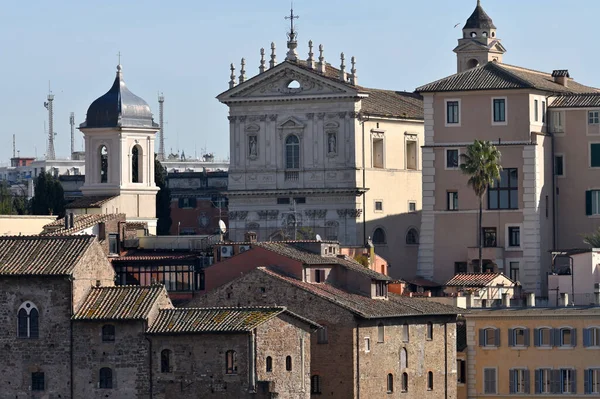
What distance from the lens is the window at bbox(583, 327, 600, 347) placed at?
118 metres

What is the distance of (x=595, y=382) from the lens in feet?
Result: 388

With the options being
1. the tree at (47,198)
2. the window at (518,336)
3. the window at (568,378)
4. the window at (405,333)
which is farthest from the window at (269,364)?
the tree at (47,198)

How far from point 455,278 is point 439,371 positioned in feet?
46.2

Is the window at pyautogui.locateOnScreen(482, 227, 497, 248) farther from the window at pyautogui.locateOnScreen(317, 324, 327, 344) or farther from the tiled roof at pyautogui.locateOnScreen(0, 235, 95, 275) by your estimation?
the tiled roof at pyautogui.locateOnScreen(0, 235, 95, 275)

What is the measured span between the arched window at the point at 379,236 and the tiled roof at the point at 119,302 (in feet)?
128

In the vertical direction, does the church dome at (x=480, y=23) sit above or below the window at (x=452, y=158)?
above

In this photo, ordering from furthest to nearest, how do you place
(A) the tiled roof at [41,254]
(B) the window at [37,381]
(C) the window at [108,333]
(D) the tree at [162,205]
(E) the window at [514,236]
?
(D) the tree at [162,205]
(E) the window at [514,236]
(A) the tiled roof at [41,254]
(B) the window at [37,381]
(C) the window at [108,333]

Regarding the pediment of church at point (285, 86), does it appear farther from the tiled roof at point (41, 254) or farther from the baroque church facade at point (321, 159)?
the tiled roof at point (41, 254)

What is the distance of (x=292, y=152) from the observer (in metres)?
150

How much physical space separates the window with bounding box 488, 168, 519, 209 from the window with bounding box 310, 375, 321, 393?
29.0m

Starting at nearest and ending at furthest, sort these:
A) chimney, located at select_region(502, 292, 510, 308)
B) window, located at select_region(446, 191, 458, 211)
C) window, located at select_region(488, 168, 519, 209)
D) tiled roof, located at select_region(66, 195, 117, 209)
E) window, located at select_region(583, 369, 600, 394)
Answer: window, located at select_region(583, 369, 600, 394) < chimney, located at select_region(502, 292, 510, 308) < window, located at select_region(488, 168, 519, 209) < window, located at select_region(446, 191, 458, 211) < tiled roof, located at select_region(66, 195, 117, 209)

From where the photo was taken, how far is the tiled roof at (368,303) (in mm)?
112031

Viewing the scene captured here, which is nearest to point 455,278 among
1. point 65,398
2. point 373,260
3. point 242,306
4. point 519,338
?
point 373,260

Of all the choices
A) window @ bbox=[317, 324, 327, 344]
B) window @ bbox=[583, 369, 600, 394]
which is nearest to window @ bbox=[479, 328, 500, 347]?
window @ bbox=[583, 369, 600, 394]
